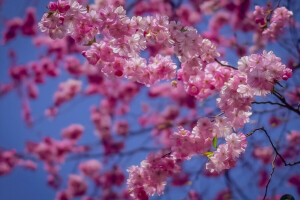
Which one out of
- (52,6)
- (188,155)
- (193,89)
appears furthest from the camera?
(193,89)

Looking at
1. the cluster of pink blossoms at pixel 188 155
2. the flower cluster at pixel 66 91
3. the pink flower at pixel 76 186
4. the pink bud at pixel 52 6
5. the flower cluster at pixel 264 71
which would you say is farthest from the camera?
the flower cluster at pixel 66 91

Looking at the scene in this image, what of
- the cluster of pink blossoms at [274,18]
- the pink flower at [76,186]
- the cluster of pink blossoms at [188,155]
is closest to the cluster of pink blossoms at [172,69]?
the cluster of pink blossoms at [188,155]

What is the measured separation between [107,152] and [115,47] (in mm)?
6445

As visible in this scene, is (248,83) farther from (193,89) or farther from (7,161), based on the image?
(7,161)

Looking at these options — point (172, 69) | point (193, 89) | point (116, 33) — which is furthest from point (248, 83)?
point (116, 33)

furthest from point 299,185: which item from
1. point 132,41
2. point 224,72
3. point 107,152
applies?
point 132,41

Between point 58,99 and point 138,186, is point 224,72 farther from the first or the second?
point 58,99

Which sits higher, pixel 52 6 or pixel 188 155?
pixel 52 6

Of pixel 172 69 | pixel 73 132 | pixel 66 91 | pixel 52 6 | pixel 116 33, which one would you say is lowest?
pixel 172 69

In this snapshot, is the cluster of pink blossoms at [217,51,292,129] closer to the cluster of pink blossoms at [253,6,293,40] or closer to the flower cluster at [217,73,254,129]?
the flower cluster at [217,73,254,129]

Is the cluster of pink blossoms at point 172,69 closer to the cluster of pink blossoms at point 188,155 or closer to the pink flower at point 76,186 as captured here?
the cluster of pink blossoms at point 188,155

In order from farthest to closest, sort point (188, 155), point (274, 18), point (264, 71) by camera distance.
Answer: point (274, 18), point (188, 155), point (264, 71)

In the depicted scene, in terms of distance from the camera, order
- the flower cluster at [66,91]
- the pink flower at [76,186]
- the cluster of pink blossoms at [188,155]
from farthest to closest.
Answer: the flower cluster at [66,91], the pink flower at [76,186], the cluster of pink blossoms at [188,155]

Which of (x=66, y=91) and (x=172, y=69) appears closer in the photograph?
(x=172, y=69)
